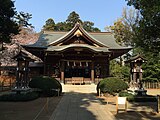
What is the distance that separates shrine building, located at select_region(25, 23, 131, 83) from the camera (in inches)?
1244

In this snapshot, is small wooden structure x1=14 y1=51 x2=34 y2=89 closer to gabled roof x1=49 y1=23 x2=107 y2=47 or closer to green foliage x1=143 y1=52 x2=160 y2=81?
gabled roof x1=49 y1=23 x2=107 y2=47

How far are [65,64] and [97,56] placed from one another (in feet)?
14.3

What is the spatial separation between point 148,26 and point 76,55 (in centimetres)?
2046

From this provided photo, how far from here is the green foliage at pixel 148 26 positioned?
1280 cm

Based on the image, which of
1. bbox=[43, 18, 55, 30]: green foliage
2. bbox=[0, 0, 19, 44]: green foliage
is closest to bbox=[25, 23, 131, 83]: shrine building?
bbox=[0, 0, 19, 44]: green foliage

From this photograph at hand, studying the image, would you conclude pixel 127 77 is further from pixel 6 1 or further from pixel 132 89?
pixel 6 1

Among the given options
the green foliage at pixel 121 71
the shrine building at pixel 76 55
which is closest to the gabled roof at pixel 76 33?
the shrine building at pixel 76 55

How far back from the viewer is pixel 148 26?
1365 centimetres

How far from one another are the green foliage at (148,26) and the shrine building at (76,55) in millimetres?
16672

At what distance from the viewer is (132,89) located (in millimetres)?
21250

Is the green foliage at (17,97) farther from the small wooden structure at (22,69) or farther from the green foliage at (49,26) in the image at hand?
the green foliage at (49,26)

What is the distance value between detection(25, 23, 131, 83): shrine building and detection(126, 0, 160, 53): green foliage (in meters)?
16.7

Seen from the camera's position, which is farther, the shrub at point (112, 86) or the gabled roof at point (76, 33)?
the gabled roof at point (76, 33)

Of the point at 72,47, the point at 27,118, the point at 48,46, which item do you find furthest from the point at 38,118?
the point at 48,46
